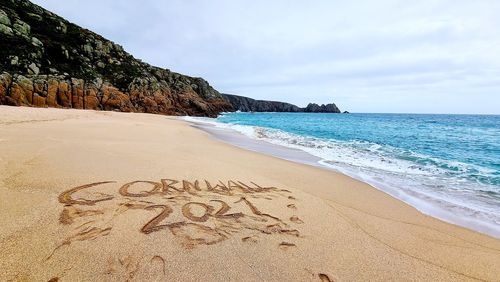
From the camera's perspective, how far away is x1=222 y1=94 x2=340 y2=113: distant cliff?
483ft

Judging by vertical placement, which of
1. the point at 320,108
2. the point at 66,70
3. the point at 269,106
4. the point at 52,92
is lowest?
the point at 52,92

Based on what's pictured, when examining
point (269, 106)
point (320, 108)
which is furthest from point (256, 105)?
point (320, 108)

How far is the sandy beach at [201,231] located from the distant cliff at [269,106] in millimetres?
142005

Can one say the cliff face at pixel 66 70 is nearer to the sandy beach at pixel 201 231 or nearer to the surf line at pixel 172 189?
the sandy beach at pixel 201 231

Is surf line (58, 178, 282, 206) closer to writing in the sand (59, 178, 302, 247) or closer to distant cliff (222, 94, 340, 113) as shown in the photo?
writing in the sand (59, 178, 302, 247)

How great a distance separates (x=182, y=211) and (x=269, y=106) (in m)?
163

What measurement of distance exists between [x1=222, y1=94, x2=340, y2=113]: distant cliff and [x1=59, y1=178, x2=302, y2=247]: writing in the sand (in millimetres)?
142222

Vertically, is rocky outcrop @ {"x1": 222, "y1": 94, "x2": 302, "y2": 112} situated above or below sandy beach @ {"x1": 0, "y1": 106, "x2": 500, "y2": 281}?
above

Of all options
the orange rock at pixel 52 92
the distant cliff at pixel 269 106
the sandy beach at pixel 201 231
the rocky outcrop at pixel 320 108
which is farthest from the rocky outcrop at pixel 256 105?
the sandy beach at pixel 201 231

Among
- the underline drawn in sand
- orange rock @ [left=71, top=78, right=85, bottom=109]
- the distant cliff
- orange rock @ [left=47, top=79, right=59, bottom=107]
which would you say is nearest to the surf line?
the underline drawn in sand

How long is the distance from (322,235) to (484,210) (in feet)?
14.5

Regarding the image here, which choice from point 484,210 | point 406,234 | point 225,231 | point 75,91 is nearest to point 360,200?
point 406,234

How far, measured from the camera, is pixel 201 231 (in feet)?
9.32

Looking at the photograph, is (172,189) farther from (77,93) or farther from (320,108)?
(320,108)
